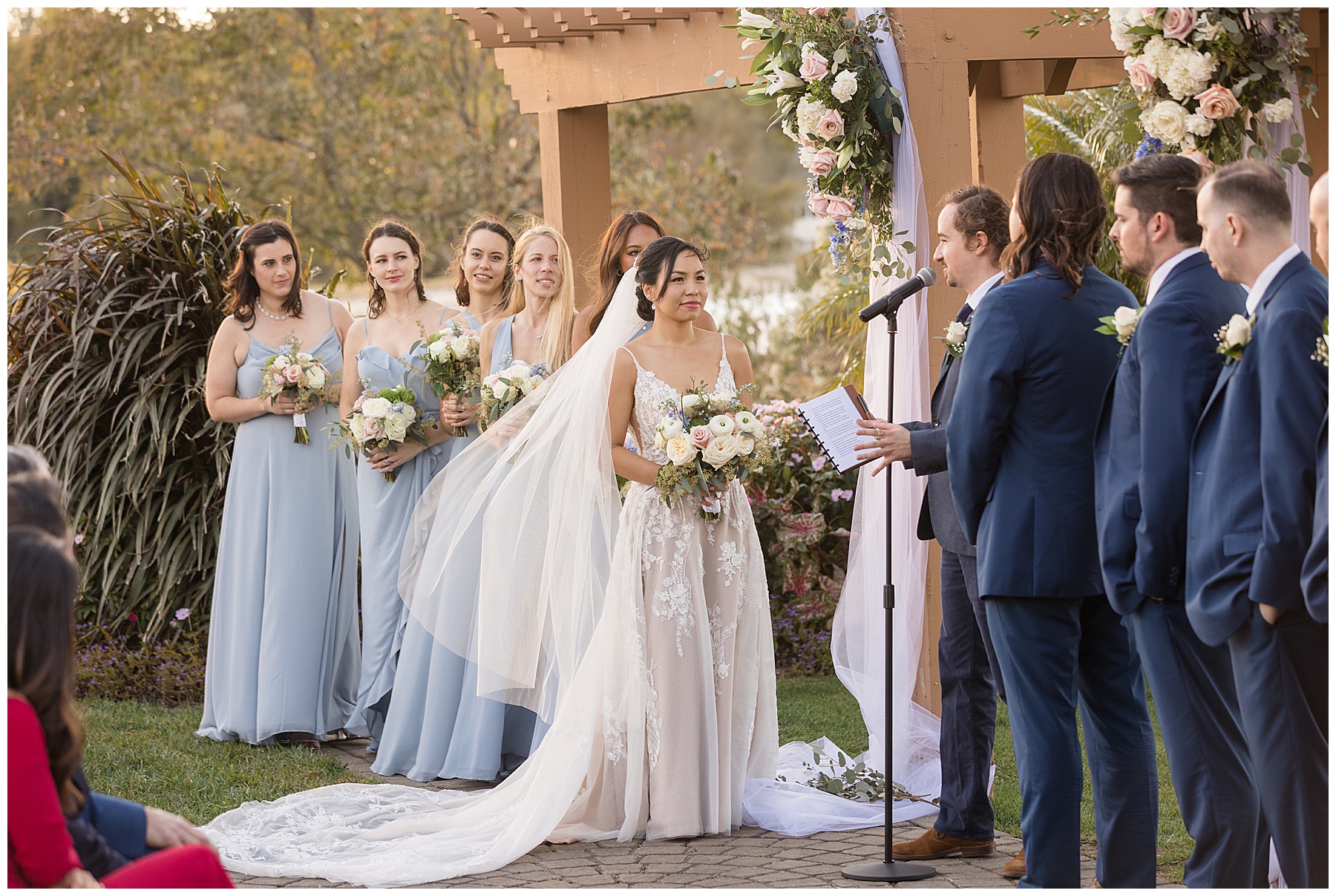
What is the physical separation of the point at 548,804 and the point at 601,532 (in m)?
1.13

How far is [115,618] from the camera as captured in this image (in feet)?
27.7

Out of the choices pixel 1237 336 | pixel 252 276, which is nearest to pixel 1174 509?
pixel 1237 336

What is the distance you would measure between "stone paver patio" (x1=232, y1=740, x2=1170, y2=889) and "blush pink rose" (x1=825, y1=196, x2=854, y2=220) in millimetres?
2573

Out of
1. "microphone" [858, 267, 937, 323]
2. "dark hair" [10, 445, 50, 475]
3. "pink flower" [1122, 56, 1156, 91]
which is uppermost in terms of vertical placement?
"pink flower" [1122, 56, 1156, 91]

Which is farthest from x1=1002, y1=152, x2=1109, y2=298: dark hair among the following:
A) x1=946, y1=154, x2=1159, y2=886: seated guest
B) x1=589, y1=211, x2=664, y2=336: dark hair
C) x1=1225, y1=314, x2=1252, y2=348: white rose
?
x1=589, y1=211, x2=664, y2=336: dark hair

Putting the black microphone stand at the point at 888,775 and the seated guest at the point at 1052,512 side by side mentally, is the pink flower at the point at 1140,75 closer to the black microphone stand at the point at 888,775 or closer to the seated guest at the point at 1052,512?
the seated guest at the point at 1052,512

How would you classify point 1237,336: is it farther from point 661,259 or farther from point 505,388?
point 505,388

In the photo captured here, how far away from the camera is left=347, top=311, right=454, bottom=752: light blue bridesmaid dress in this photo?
6.73 m

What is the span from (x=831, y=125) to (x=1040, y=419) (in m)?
2.12

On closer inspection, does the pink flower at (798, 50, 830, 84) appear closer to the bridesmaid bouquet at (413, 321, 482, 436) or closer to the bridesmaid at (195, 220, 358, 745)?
the bridesmaid bouquet at (413, 321, 482, 436)

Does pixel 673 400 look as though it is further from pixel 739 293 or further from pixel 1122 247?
pixel 739 293

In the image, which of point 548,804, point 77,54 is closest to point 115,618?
point 548,804

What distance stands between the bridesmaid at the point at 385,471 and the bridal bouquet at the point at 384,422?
52 mm

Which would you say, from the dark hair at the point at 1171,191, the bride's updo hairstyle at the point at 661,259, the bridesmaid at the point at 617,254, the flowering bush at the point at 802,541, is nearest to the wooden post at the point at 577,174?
the bridesmaid at the point at 617,254
